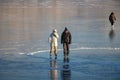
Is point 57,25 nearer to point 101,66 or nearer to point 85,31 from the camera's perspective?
point 85,31

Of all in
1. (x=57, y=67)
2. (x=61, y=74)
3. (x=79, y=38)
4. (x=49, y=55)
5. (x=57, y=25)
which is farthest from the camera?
(x=57, y=25)

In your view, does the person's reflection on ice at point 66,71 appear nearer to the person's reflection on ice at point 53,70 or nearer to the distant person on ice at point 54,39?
the person's reflection on ice at point 53,70

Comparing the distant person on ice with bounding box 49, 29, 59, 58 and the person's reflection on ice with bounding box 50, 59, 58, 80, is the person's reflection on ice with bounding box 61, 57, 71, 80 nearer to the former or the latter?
the person's reflection on ice with bounding box 50, 59, 58, 80

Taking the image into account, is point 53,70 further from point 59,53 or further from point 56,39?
point 59,53

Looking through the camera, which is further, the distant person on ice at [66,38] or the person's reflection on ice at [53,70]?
the distant person on ice at [66,38]

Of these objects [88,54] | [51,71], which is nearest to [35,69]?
[51,71]

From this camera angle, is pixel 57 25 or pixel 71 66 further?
pixel 57 25

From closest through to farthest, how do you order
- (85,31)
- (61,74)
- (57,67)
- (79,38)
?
(61,74) → (57,67) → (79,38) → (85,31)

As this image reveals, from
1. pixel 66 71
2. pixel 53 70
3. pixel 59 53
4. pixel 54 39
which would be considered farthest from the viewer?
pixel 59 53

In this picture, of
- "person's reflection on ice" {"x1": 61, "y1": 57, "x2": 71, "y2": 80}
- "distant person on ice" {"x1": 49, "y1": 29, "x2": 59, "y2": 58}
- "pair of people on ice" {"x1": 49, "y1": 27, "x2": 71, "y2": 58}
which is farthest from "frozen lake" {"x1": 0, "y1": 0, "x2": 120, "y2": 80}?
"distant person on ice" {"x1": 49, "y1": 29, "x2": 59, "y2": 58}

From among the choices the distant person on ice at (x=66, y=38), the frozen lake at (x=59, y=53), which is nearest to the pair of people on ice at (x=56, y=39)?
the distant person on ice at (x=66, y=38)

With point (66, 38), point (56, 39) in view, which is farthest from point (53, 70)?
point (66, 38)

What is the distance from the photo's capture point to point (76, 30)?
121ft

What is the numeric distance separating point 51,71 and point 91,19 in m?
26.7
